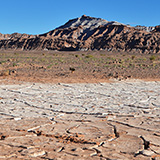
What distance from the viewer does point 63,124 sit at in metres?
5.14

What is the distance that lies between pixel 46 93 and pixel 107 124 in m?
4.22

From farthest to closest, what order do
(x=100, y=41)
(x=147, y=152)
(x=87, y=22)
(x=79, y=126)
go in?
(x=87, y=22) → (x=100, y=41) → (x=79, y=126) → (x=147, y=152)

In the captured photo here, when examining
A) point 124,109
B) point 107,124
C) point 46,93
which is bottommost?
point 107,124

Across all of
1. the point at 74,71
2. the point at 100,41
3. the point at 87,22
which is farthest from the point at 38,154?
the point at 87,22

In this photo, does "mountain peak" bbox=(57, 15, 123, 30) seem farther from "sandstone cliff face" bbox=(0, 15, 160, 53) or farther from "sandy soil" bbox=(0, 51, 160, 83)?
"sandy soil" bbox=(0, 51, 160, 83)

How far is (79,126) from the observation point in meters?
5.02

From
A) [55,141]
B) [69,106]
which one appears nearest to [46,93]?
[69,106]

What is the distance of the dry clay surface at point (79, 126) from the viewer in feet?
12.0

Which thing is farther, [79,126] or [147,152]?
[79,126]

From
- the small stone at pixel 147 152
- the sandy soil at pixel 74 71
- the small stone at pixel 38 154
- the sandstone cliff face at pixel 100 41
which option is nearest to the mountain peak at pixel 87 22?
the sandstone cliff face at pixel 100 41

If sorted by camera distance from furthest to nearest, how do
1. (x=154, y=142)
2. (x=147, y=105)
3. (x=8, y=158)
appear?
1. (x=147, y=105)
2. (x=154, y=142)
3. (x=8, y=158)

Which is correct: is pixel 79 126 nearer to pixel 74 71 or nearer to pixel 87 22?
pixel 74 71

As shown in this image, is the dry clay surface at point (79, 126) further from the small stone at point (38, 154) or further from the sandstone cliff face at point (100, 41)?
the sandstone cliff face at point (100, 41)

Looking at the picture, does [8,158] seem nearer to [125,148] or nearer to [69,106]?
[125,148]
